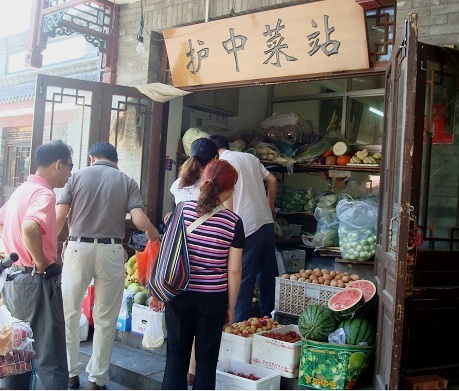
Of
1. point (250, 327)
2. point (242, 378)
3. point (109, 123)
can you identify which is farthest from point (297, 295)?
point (109, 123)

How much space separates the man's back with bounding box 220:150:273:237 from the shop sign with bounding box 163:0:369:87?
1.17m

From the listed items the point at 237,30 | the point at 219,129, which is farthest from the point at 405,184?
the point at 219,129

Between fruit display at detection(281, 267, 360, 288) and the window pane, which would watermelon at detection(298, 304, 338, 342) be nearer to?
fruit display at detection(281, 267, 360, 288)

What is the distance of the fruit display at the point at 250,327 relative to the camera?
192 inches

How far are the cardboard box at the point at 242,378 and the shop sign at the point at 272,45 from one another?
3001mm

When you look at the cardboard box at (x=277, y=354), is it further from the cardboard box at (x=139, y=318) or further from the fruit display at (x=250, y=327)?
the cardboard box at (x=139, y=318)

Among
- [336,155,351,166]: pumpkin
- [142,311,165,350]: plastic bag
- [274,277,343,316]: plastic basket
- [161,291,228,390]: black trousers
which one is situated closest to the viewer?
[161,291,228,390]: black trousers

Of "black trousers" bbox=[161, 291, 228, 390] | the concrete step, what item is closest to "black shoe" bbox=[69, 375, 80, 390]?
the concrete step

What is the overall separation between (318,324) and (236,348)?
763mm

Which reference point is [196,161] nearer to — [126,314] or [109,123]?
[126,314]

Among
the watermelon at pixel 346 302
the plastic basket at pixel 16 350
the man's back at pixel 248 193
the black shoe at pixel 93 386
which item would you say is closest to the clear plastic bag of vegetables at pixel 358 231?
the watermelon at pixel 346 302

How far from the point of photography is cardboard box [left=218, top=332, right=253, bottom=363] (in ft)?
15.5

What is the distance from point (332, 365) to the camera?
14.1ft

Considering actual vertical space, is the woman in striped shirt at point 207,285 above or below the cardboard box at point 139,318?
above
